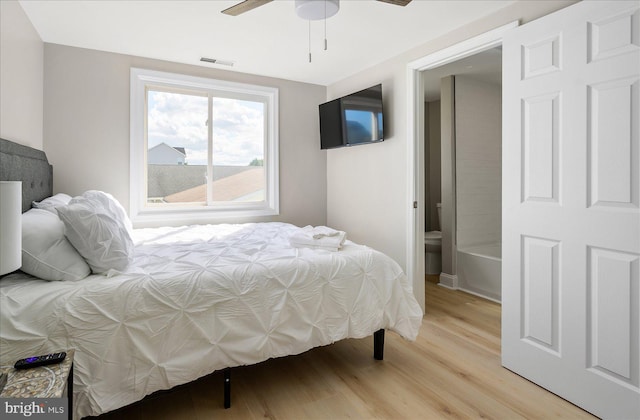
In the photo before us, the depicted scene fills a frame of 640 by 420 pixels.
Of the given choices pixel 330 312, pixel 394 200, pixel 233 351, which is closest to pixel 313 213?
pixel 394 200

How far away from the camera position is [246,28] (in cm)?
283

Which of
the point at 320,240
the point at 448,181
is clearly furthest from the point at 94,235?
the point at 448,181

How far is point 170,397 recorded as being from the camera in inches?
78.7

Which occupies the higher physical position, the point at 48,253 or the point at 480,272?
the point at 48,253

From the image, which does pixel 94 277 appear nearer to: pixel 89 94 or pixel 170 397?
pixel 170 397

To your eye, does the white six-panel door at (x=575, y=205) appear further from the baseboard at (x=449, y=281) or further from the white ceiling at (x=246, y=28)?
the baseboard at (x=449, y=281)

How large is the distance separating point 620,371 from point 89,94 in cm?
428

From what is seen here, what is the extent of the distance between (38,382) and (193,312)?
0.69 meters

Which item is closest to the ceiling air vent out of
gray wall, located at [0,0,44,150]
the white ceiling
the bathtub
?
the white ceiling

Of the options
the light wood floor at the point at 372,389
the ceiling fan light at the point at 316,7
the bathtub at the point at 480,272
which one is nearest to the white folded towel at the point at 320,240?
the light wood floor at the point at 372,389

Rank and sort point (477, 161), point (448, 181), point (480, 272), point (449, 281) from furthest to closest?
point (477, 161) → point (448, 181) → point (449, 281) → point (480, 272)

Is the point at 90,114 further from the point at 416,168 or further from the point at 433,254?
the point at 433,254

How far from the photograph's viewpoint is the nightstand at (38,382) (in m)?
1.01

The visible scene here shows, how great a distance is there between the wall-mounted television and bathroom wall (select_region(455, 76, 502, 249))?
1286 millimetres
